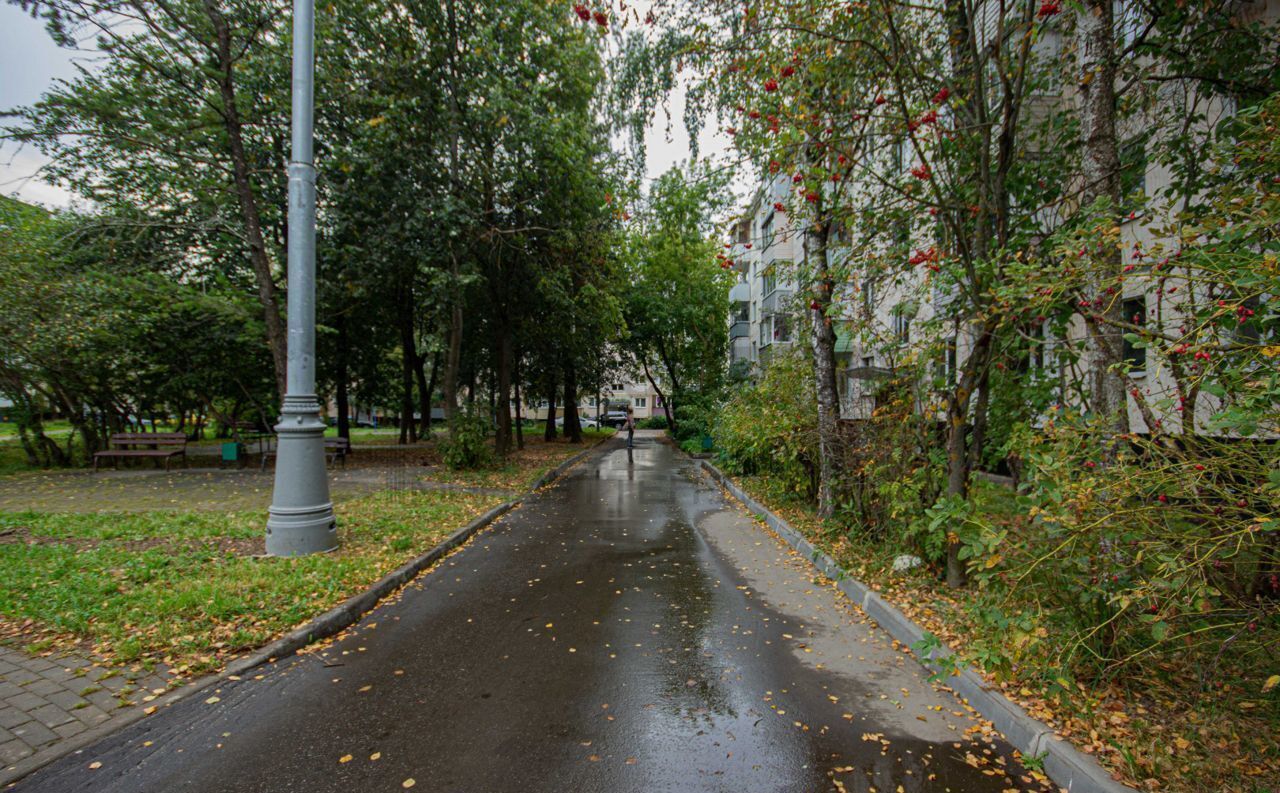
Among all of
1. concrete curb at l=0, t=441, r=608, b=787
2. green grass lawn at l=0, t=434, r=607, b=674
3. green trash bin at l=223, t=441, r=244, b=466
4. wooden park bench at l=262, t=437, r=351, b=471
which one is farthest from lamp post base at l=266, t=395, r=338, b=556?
green trash bin at l=223, t=441, r=244, b=466

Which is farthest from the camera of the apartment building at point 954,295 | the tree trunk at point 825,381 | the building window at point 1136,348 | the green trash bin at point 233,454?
the green trash bin at point 233,454

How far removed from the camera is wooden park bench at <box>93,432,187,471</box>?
1495 cm

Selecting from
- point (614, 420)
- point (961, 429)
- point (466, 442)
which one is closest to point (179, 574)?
point (961, 429)

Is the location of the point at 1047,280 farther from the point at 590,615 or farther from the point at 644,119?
the point at 644,119

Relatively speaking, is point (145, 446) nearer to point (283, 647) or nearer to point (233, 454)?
point (233, 454)

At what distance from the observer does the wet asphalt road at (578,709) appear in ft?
10.0

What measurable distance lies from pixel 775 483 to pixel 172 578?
28.6 ft

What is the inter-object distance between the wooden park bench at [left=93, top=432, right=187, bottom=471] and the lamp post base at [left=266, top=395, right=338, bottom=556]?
35.6ft

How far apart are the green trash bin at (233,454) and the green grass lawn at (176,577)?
26.3 feet

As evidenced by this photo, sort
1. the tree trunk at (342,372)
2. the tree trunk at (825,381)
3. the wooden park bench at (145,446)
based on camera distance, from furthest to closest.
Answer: the tree trunk at (342,372)
the wooden park bench at (145,446)
the tree trunk at (825,381)

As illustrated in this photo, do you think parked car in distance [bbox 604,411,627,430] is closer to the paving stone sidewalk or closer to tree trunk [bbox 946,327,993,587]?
tree trunk [bbox 946,327,993,587]

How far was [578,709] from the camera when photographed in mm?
3721

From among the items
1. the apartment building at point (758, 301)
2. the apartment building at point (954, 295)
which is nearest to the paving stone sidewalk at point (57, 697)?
the apartment building at point (954, 295)

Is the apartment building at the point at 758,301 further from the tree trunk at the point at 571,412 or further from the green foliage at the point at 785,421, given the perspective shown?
the green foliage at the point at 785,421
